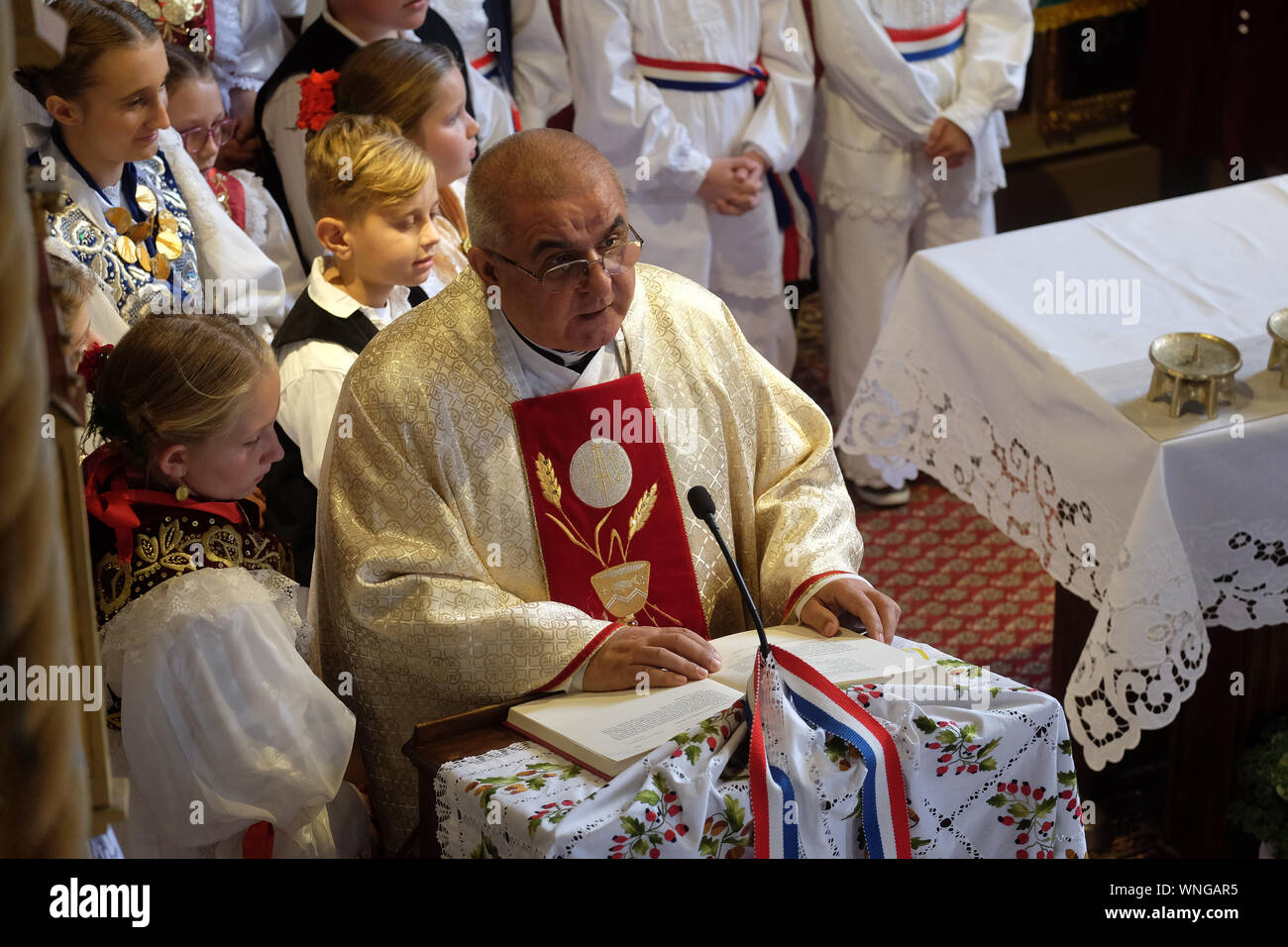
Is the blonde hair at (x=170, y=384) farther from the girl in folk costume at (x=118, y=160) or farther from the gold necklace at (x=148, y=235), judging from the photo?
the gold necklace at (x=148, y=235)

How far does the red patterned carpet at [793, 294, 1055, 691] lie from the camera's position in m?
4.38

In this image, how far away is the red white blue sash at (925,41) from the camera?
5.08 meters

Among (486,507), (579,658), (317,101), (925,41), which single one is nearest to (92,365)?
(486,507)

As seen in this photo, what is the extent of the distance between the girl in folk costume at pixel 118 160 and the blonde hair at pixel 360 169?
1.16 feet

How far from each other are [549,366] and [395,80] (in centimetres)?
130

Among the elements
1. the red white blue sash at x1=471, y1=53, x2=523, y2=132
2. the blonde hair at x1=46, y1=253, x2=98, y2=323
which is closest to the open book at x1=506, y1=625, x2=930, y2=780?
the blonde hair at x1=46, y1=253, x2=98, y2=323

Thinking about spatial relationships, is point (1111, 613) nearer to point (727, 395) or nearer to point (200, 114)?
point (727, 395)

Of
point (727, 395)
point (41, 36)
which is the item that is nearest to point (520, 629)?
point (727, 395)

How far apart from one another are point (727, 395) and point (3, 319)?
96.4 inches

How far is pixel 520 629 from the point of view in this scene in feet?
8.05

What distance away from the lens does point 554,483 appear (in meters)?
2.72

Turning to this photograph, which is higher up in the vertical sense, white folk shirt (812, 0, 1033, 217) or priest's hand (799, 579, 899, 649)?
white folk shirt (812, 0, 1033, 217)

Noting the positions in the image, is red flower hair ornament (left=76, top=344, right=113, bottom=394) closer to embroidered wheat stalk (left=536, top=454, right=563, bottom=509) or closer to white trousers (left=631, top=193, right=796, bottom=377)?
embroidered wheat stalk (left=536, top=454, right=563, bottom=509)

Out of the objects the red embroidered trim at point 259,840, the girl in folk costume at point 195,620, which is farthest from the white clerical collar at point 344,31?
the red embroidered trim at point 259,840
